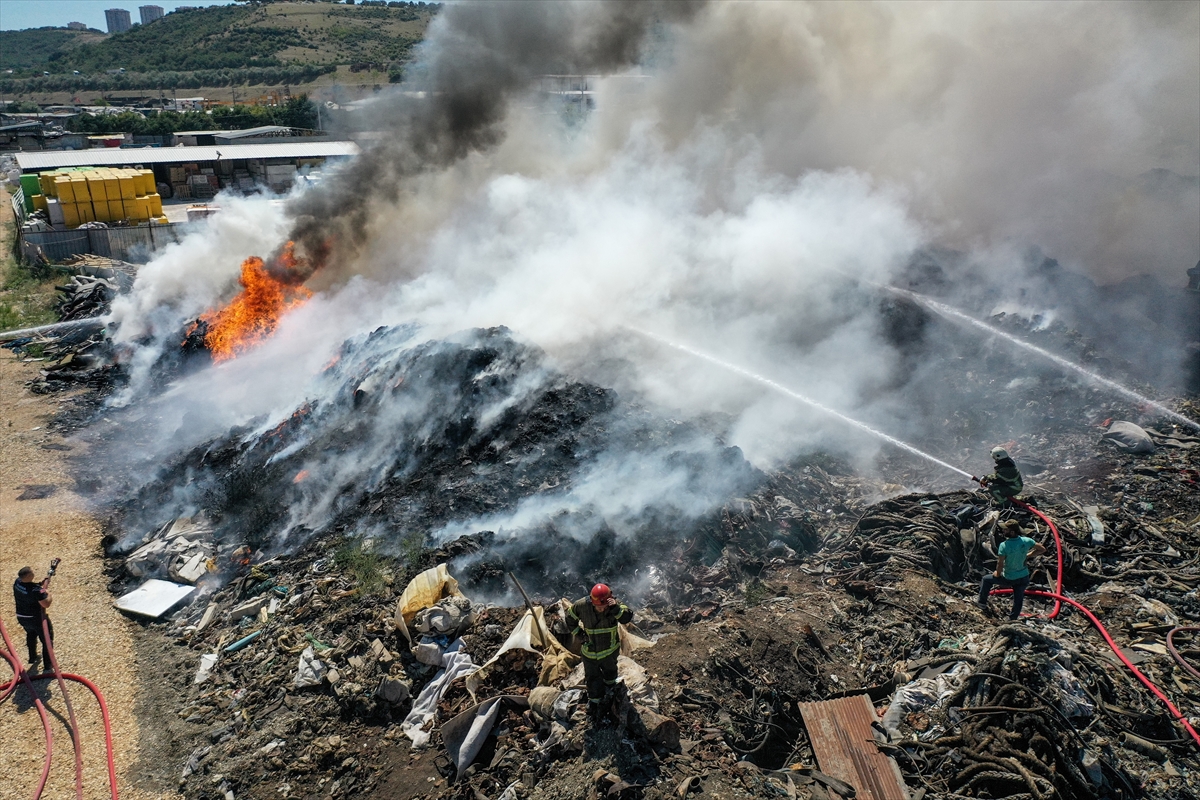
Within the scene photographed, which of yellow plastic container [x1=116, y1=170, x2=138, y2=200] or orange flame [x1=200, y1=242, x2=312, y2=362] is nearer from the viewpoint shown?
orange flame [x1=200, y1=242, x2=312, y2=362]

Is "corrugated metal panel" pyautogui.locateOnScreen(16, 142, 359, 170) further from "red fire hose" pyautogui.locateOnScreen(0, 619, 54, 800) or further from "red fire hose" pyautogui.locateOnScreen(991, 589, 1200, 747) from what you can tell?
"red fire hose" pyautogui.locateOnScreen(991, 589, 1200, 747)

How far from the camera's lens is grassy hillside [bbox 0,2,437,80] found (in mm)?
84625

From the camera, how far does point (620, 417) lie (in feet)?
39.3

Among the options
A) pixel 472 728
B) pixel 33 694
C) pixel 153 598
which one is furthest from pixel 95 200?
pixel 472 728

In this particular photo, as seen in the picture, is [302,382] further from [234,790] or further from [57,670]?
[234,790]

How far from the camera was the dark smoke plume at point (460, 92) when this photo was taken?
61.4 ft

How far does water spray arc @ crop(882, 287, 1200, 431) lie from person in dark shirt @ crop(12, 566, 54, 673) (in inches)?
621

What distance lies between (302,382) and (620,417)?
300 inches

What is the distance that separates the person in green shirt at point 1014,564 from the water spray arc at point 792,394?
4363mm

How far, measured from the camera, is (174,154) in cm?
3922

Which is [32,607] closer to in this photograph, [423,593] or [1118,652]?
[423,593]

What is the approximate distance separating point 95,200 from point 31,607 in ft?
78.4

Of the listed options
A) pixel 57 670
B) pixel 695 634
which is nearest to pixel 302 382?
pixel 57 670

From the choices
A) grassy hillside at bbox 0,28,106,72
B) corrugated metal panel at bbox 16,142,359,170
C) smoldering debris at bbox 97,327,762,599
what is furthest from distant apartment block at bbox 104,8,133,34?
smoldering debris at bbox 97,327,762,599
